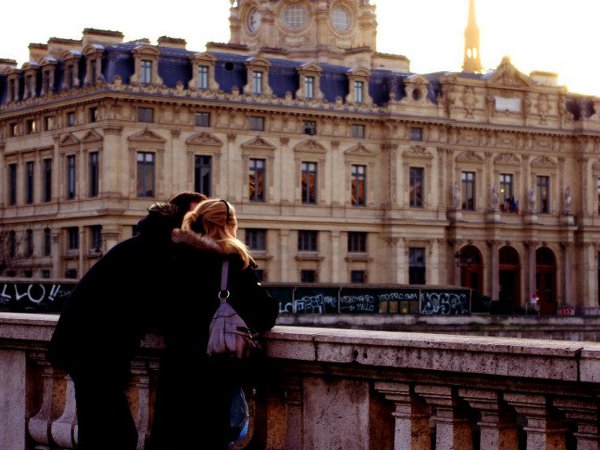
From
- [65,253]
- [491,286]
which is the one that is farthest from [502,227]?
[65,253]

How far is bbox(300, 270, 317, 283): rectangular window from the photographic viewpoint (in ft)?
232

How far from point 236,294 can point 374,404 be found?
41.9 inches

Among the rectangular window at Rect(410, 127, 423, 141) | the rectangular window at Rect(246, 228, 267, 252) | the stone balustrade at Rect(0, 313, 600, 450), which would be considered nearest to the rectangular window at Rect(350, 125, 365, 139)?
the rectangular window at Rect(410, 127, 423, 141)

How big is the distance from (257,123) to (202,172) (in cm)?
384

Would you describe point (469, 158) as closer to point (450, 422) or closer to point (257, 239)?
point (257, 239)

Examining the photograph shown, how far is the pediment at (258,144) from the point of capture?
69.9 meters

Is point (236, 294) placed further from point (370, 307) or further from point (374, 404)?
point (370, 307)

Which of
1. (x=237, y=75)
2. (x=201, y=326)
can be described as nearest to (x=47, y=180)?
(x=237, y=75)

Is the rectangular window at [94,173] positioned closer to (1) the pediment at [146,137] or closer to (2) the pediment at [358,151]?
(1) the pediment at [146,137]

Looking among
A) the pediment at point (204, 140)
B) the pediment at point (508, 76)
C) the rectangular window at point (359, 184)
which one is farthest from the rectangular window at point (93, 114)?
the pediment at point (508, 76)

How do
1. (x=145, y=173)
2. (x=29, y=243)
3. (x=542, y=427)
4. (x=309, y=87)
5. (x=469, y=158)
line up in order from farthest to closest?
1. (x=469, y=158)
2. (x=309, y=87)
3. (x=29, y=243)
4. (x=145, y=173)
5. (x=542, y=427)

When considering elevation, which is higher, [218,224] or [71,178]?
[71,178]

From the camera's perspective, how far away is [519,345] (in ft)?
24.5

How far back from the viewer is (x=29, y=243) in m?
71.2
